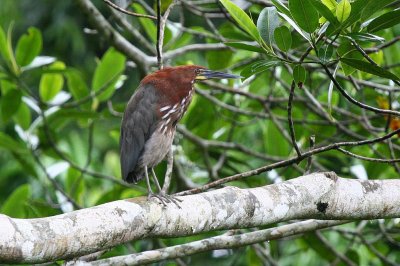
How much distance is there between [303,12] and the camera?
109 inches

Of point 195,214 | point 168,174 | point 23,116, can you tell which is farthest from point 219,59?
point 195,214

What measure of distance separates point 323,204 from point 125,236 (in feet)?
2.62

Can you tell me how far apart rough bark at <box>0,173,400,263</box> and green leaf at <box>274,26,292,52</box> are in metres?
0.51

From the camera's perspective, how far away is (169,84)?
4.10 m

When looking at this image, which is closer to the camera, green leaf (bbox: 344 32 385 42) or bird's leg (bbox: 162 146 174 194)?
green leaf (bbox: 344 32 385 42)

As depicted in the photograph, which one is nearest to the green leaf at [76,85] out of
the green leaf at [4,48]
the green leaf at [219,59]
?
the green leaf at [4,48]

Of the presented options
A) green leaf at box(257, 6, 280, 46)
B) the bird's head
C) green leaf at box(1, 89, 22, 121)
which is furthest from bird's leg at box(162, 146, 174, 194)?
green leaf at box(1, 89, 22, 121)

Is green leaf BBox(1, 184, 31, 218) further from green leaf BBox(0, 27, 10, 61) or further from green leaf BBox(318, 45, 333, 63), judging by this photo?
green leaf BBox(318, 45, 333, 63)

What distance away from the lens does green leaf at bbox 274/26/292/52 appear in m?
2.90

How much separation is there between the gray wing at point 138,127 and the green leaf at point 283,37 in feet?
4.20

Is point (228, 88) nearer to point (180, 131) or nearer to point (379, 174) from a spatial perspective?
point (180, 131)

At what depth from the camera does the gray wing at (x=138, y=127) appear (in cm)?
407

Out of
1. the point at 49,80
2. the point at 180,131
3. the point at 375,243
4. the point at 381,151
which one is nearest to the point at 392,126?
the point at 381,151

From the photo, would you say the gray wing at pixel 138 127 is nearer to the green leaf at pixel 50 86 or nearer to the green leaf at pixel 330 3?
the green leaf at pixel 50 86
